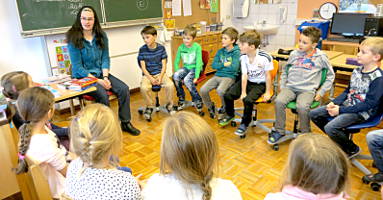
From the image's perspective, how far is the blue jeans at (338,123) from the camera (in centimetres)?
216

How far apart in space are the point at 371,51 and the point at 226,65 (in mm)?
1395

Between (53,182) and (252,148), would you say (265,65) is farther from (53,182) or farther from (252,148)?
(53,182)

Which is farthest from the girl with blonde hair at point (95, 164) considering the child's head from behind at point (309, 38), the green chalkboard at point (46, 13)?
the green chalkboard at point (46, 13)

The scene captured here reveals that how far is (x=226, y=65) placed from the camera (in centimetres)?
315

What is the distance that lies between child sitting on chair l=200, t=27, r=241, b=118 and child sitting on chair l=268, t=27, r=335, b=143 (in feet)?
1.97

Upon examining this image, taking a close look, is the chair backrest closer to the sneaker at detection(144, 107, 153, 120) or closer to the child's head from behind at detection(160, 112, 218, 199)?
the child's head from behind at detection(160, 112, 218, 199)

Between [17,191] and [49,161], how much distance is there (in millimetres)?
818

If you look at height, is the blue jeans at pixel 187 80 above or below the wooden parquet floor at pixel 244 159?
above

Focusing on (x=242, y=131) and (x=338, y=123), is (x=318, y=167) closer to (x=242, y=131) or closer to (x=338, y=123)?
(x=338, y=123)

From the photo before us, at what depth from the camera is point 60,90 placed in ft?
8.20

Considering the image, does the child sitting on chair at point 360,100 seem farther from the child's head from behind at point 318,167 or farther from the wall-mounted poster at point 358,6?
the wall-mounted poster at point 358,6

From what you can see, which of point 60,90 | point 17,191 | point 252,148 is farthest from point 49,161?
point 252,148

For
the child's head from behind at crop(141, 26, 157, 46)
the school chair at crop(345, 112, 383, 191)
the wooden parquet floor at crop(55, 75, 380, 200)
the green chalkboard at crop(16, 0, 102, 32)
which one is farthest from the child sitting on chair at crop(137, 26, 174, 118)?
the school chair at crop(345, 112, 383, 191)

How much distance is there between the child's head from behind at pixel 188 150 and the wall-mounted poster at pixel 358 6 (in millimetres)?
4235
